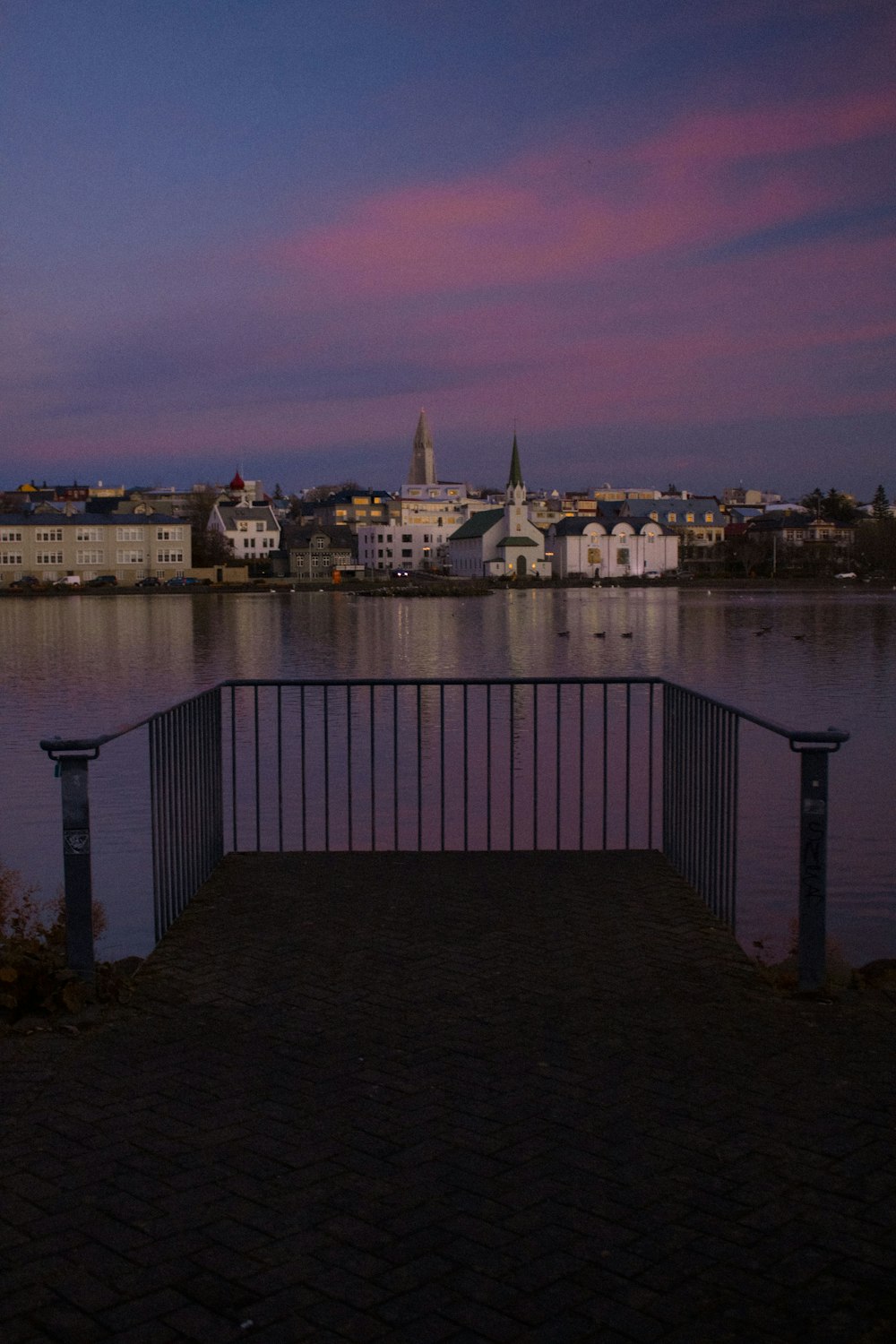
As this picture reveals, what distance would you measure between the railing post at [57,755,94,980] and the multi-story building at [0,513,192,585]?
135315mm

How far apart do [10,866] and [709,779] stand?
8186 millimetres

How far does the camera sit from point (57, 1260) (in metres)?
3.81

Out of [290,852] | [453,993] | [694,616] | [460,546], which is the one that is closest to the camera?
[453,993]

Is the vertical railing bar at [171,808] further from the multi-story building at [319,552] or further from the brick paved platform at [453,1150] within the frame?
the multi-story building at [319,552]

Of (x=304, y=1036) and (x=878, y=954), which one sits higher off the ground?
(x=304, y=1036)

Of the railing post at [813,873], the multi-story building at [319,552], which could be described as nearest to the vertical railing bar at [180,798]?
the railing post at [813,873]

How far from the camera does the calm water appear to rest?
12820 mm

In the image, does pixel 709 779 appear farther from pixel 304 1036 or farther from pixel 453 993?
pixel 304 1036

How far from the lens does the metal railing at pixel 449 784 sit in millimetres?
6211

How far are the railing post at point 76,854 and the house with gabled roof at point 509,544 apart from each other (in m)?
157

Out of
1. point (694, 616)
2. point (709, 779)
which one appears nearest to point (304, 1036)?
point (709, 779)

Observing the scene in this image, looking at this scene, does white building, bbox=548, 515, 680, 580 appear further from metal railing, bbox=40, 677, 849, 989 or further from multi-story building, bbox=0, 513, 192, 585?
metal railing, bbox=40, 677, 849, 989

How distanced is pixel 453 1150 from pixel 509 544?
16451 centimetres

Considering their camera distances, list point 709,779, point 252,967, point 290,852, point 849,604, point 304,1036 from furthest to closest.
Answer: point 849,604 < point 290,852 < point 709,779 < point 252,967 < point 304,1036
